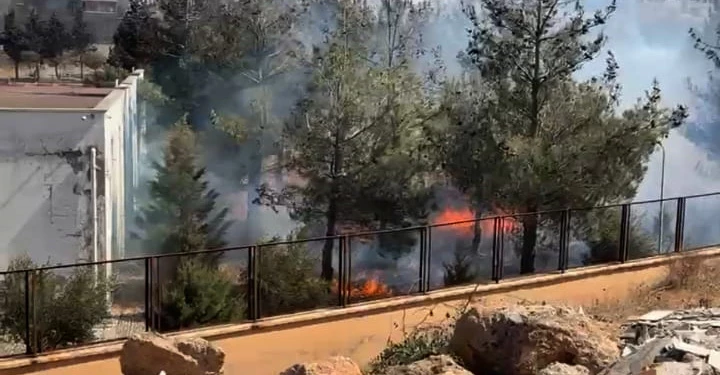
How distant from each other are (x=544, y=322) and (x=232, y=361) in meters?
3.49

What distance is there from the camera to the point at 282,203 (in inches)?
843

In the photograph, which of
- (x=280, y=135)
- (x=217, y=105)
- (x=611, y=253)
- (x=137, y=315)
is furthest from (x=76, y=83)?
(x=611, y=253)

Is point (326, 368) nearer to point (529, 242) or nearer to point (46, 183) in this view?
point (46, 183)

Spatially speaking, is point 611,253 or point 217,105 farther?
point 217,105

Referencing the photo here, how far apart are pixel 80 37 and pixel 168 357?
16683mm

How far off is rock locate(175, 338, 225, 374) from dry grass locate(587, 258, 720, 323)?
4672 mm

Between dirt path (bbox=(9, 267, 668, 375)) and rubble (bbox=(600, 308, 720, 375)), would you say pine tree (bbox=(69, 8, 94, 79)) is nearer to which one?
dirt path (bbox=(9, 267, 668, 375))

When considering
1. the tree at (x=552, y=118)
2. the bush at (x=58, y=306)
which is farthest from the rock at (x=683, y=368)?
the tree at (x=552, y=118)

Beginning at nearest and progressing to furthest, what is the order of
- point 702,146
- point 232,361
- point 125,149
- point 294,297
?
point 232,361 → point 294,297 → point 125,149 → point 702,146

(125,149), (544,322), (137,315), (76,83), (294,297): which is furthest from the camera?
(76,83)

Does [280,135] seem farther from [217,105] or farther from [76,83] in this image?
[76,83]

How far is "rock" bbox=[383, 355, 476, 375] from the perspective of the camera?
6309 millimetres

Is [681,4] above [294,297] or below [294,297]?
above

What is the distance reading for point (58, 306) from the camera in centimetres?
1102
